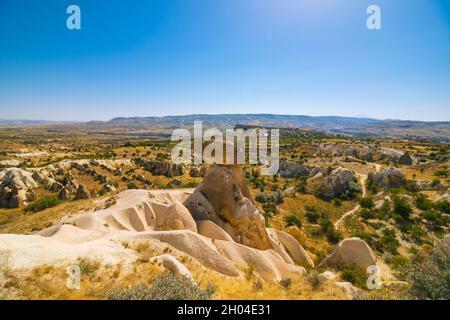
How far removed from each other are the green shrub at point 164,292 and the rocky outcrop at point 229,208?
8.35 meters

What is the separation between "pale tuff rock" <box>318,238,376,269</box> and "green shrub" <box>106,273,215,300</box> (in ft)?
38.3

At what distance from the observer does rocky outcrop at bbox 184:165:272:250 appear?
51.2 feet

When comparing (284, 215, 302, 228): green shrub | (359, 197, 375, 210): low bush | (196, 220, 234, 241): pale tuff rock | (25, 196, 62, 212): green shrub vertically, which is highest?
(196, 220, 234, 241): pale tuff rock

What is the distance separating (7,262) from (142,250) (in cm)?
415

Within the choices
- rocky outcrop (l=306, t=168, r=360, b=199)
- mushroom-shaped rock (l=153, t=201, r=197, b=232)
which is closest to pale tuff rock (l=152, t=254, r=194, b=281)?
mushroom-shaped rock (l=153, t=201, r=197, b=232)

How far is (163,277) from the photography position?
309 inches

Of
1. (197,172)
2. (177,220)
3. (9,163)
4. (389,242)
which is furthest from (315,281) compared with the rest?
(9,163)

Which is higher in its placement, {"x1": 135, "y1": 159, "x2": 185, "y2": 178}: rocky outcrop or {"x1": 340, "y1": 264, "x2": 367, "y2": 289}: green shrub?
{"x1": 135, "y1": 159, "x2": 185, "y2": 178}: rocky outcrop

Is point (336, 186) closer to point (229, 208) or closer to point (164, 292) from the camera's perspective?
point (229, 208)

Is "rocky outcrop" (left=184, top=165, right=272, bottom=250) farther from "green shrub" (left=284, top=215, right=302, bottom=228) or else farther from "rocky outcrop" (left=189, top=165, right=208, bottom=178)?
"rocky outcrop" (left=189, top=165, right=208, bottom=178)

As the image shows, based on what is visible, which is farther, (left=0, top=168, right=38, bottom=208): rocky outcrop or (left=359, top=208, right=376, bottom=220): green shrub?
(left=359, top=208, right=376, bottom=220): green shrub

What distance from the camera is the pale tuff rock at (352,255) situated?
1555 cm

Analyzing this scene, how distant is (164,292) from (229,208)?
980cm

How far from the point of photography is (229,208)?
1628 cm
